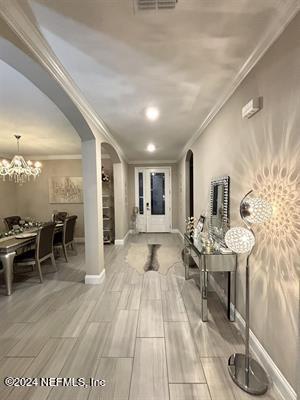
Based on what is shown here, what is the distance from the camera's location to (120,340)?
215cm

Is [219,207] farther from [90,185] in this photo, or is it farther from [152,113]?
[90,185]

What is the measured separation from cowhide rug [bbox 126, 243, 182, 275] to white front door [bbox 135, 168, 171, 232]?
1.93 m

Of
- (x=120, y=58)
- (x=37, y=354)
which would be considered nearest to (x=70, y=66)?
(x=120, y=58)

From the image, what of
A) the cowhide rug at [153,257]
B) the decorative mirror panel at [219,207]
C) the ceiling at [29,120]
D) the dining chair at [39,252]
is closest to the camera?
the ceiling at [29,120]

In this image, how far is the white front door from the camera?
781 centimetres

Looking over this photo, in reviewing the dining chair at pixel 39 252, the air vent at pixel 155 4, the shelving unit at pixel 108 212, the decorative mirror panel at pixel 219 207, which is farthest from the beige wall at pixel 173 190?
the air vent at pixel 155 4

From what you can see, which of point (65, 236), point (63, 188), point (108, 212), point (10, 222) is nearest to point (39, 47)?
point (65, 236)

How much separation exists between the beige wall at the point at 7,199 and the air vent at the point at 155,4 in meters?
6.38

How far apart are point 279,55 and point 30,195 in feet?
23.1

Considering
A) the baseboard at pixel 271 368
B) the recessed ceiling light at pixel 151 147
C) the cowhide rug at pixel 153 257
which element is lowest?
the cowhide rug at pixel 153 257

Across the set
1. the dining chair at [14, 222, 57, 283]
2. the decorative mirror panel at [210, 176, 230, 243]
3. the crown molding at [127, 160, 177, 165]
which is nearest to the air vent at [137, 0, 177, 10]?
the decorative mirror panel at [210, 176, 230, 243]

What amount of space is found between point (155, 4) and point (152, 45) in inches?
14.9

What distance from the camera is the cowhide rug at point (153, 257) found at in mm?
4242

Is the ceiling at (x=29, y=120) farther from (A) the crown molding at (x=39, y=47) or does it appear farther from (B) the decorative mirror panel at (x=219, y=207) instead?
(B) the decorative mirror panel at (x=219, y=207)
